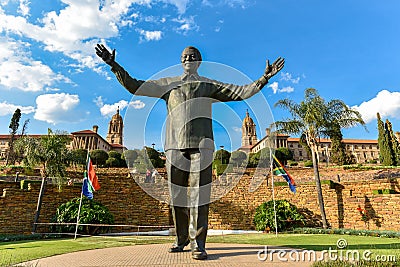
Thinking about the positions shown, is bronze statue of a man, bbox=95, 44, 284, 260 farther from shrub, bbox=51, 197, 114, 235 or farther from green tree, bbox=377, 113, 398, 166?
green tree, bbox=377, 113, 398, 166

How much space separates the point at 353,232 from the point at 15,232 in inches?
630

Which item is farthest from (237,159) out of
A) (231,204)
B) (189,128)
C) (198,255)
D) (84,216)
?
(231,204)

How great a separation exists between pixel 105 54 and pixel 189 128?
1759 mm

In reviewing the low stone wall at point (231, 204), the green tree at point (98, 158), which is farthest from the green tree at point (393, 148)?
the green tree at point (98, 158)

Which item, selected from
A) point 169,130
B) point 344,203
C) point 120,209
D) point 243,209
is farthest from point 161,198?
point 169,130

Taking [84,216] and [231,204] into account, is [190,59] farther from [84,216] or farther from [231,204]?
[231,204]

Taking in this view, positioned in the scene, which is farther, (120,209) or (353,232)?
(120,209)

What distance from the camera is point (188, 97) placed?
4.76 metres

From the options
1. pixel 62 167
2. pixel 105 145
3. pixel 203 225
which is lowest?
pixel 203 225

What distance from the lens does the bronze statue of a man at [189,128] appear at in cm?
432

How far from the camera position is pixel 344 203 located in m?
17.1

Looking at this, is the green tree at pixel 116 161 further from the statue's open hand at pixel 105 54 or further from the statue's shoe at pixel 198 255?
the statue's shoe at pixel 198 255

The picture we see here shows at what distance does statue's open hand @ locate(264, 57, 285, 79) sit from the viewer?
177 inches

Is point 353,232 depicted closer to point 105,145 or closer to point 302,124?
point 302,124
